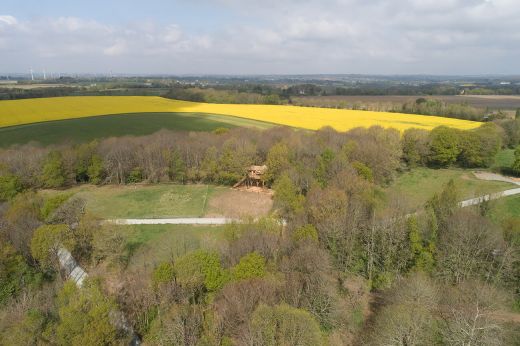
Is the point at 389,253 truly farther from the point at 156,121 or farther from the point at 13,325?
the point at 156,121

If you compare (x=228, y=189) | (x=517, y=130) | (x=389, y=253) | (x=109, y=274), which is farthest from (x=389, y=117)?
(x=109, y=274)

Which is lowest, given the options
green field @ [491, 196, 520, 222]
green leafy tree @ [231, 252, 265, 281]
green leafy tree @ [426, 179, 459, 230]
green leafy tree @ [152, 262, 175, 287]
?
green field @ [491, 196, 520, 222]

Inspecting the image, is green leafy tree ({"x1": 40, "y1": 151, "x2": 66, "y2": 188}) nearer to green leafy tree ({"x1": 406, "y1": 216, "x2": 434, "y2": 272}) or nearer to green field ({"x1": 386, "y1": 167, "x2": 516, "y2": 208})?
green leafy tree ({"x1": 406, "y1": 216, "x2": 434, "y2": 272})

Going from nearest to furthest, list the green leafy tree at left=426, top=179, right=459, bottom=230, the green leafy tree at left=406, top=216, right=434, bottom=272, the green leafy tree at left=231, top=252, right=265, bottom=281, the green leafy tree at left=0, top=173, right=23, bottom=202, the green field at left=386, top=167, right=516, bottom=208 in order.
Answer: the green leafy tree at left=231, top=252, right=265, bottom=281 → the green leafy tree at left=406, top=216, right=434, bottom=272 → the green leafy tree at left=426, top=179, right=459, bottom=230 → the green leafy tree at left=0, top=173, right=23, bottom=202 → the green field at left=386, top=167, right=516, bottom=208

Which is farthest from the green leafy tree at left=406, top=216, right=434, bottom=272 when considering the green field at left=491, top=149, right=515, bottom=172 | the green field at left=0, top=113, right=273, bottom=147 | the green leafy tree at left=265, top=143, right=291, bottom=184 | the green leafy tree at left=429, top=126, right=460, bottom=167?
the green field at left=0, top=113, right=273, bottom=147

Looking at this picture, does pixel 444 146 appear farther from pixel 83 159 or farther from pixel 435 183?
pixel 83 159

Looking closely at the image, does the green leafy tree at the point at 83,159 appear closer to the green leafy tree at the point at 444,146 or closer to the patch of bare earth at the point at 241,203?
the patch of bare earth at the point at 241,203

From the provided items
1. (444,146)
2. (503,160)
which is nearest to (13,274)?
(444,146)
